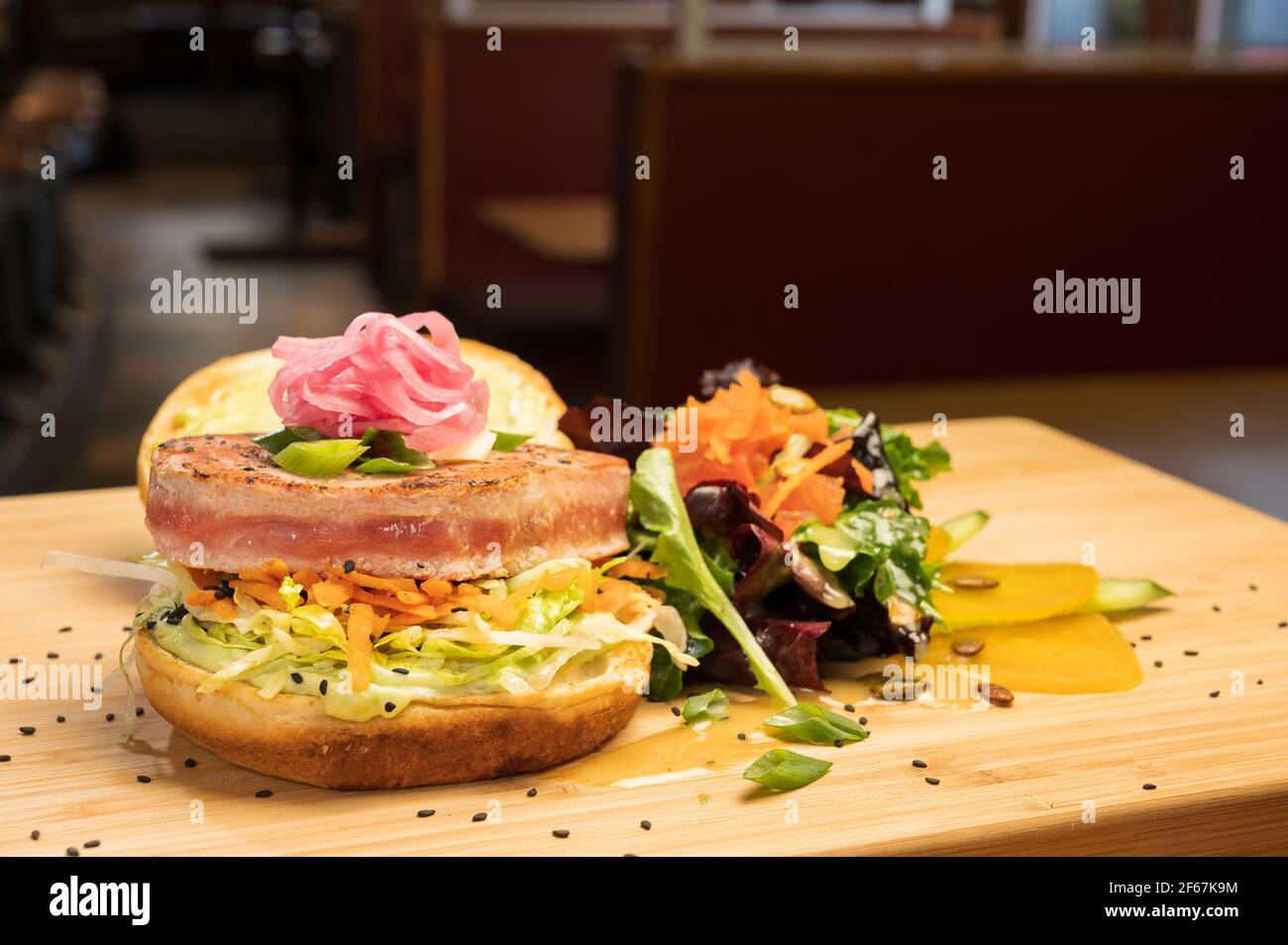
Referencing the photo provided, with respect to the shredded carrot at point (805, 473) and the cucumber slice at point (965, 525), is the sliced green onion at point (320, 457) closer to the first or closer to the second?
the shredded carrot at point (805, 473)

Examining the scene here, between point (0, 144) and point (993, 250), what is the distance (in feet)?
14.5

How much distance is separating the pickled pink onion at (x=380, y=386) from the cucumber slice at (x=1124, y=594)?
1.03 meters

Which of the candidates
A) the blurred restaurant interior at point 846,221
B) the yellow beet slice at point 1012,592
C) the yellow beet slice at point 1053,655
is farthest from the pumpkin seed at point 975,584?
the blurred restaurant interior at point 846,221

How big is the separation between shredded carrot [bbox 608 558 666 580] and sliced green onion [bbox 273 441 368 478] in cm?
45

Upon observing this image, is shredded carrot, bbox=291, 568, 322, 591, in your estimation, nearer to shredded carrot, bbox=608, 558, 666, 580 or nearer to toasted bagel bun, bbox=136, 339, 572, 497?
shredded carrot, bbox=608, 558, 666, 580

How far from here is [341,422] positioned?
1.77m

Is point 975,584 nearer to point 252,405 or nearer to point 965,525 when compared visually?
point 965,525

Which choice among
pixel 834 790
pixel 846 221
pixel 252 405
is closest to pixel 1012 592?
pixel 834 790

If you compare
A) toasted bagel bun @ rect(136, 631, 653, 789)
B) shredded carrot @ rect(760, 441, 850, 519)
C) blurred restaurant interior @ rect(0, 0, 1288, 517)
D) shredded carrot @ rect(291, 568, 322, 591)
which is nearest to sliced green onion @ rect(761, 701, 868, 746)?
toasted bagel bun @ rect(136, 631, 653, 789)

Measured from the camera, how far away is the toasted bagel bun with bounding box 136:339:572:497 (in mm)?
2412

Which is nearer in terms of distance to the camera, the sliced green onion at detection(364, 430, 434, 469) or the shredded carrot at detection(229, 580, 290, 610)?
the shredded carrot at detection(229, 580, 290, 610)

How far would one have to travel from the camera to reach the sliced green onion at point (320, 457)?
66.9 inches

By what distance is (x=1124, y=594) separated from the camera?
88.5 inches

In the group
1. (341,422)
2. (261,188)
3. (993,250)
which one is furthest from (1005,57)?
(261,188)
